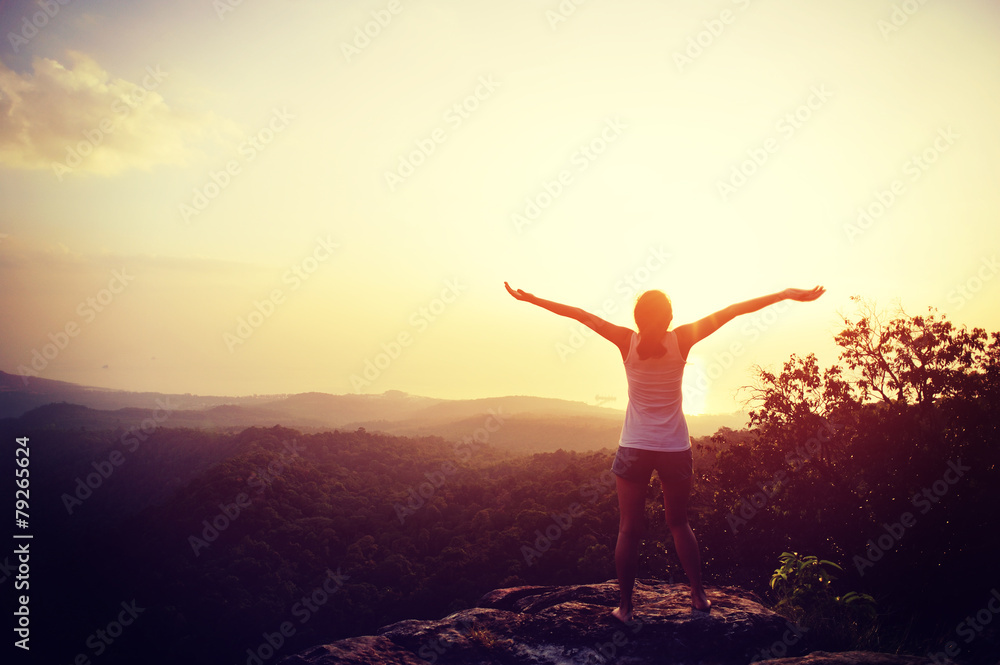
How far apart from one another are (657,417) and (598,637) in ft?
6.81

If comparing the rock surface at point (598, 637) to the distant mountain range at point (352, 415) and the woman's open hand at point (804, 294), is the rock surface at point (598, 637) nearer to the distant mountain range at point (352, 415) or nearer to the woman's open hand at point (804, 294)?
the woman's open hand at point (804, 294)

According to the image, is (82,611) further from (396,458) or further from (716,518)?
(716,518)

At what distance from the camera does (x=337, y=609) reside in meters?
22.9

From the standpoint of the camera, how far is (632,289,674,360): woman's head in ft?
14.0

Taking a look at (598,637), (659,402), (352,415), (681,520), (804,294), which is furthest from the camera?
(352,415)

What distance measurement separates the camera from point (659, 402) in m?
4.31

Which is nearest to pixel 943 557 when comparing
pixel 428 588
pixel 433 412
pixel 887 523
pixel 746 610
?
pixel 887 523

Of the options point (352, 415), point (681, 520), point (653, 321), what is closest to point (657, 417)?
point (653, 321)

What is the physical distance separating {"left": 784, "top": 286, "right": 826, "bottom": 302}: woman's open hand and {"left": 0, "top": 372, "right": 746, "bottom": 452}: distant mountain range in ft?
126

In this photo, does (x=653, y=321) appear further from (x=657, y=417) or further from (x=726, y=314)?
(x=657, y=417)

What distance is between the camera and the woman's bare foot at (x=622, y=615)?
466cm

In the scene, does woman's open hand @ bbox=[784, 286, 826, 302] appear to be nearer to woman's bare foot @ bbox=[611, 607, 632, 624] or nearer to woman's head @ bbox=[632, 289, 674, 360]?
woman's head @ bbox=[632, 289, 674, 360]

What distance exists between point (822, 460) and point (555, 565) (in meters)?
11.7

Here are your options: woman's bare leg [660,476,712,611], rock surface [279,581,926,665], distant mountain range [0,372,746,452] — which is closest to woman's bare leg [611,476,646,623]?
woman's bare leg [660,476,712,611]
